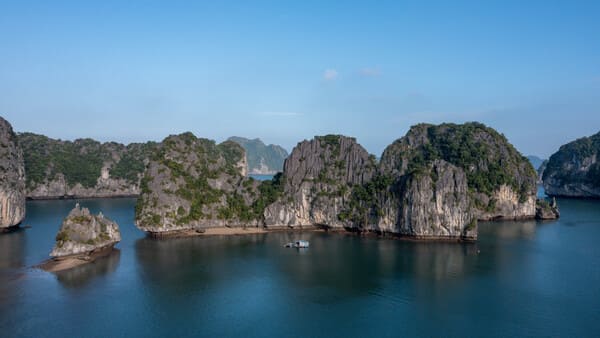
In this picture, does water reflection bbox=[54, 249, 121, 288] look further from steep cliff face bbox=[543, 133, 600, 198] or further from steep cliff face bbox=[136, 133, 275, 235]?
steep cliff face bbox=[543, 133, 600, 198]

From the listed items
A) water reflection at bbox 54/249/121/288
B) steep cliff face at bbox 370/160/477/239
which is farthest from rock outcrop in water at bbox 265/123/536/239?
water reflection at bbox 54/249/121/288

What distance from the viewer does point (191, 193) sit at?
232 feet

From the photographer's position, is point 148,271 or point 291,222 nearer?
point 148,271

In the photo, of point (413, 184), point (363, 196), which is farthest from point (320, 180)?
point (413, 184)

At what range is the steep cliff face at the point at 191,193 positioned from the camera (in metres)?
66.6

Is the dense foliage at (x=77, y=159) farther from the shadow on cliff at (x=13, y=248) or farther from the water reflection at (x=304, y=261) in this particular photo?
the water reflection at (x=304, y=261)

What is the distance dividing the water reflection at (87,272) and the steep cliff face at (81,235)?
194 cm

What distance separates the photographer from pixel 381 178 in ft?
241

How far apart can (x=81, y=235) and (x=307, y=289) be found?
27.1m

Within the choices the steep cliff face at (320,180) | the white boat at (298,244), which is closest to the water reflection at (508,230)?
the steep cliff face at (320,180)

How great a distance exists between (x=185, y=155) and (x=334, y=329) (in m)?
48.8

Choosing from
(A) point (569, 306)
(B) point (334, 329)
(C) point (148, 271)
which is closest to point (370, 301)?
(B) point (334, 329)

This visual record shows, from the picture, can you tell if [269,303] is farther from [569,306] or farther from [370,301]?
[569,306]

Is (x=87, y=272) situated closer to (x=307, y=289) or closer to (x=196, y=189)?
(x=307, y=289)
